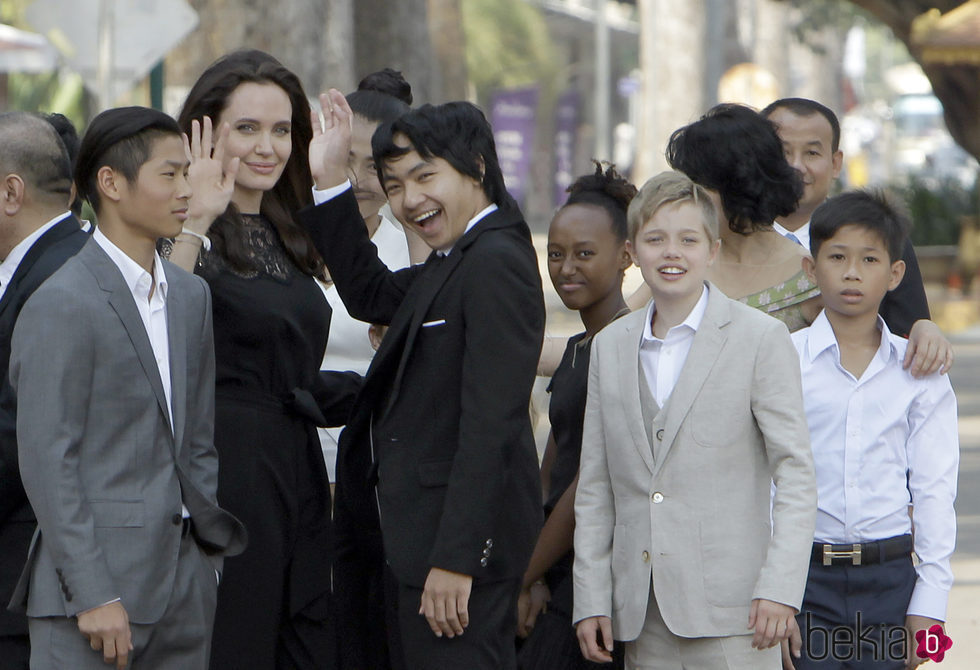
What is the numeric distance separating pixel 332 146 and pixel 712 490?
1369mm

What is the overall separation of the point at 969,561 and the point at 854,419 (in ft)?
14.4

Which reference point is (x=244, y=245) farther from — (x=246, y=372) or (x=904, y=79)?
(x=904, y=79)

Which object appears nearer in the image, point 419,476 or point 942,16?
point 419,476

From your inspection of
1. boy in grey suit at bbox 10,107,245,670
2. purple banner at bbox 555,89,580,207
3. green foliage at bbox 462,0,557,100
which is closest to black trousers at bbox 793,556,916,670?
boy in grey suit at bbox 10,107,245,670

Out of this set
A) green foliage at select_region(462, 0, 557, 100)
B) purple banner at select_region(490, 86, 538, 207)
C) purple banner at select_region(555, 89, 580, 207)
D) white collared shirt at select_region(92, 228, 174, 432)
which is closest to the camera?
white collared shirt at select_region(92, 228, 174, 432)

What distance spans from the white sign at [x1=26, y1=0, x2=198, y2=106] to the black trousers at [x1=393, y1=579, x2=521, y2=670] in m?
5.19

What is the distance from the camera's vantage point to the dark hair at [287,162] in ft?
14.0

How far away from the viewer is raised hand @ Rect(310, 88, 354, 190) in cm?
412

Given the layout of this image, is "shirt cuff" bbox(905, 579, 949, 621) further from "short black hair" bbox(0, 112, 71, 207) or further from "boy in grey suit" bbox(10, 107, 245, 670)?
"short black hair" bbox(0, 112, 71, 207)

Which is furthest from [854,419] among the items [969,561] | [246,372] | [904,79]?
[904,79]

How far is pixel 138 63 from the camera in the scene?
8289 millimetres

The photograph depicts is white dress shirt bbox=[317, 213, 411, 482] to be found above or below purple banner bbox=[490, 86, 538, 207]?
below

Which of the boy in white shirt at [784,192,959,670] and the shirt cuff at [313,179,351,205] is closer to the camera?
the boy in white shirt at [784,192,959,670]

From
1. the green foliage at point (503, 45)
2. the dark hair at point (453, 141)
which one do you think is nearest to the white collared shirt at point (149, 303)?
the dark hair at point (453, 141)
